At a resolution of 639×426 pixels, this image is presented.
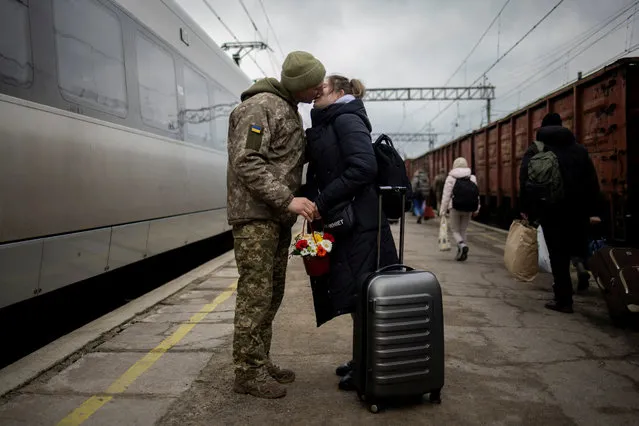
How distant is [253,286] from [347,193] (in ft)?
2.36

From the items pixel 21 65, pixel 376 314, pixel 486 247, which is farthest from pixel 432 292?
pixel 486 247

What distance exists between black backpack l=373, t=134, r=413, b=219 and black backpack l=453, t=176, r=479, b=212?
200 inches

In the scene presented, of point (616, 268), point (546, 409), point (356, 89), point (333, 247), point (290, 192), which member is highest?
point (356, 89)

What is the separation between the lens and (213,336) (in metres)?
4.09

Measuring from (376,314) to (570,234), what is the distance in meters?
2.97

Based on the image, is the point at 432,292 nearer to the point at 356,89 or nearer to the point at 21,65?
the point at 356,89

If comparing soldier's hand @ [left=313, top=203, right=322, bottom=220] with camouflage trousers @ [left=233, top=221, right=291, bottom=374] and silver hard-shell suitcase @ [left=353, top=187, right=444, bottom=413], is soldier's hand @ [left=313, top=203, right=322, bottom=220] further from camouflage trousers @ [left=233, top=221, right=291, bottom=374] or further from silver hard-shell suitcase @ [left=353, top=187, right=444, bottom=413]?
silver hard-shell suitcase @ [left=353, top=187, right=444, bottom=413]

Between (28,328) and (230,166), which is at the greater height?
(230,166)

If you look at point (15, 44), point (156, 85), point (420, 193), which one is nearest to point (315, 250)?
point (15, 44)

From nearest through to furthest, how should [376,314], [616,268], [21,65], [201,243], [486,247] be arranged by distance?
[376,314]
[21,65]
[616,268]
[486,247]
[201,243]

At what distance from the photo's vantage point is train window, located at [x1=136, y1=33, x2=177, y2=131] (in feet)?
19.0

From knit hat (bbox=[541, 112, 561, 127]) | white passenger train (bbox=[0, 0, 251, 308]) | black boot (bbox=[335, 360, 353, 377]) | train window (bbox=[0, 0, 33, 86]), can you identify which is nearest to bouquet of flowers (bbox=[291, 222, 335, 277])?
black boot (bbox=[335, 360, 353, 377])

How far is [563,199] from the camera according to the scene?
480 centimetres

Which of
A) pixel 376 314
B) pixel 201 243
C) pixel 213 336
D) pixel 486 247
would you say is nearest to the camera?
pixel 376 314
